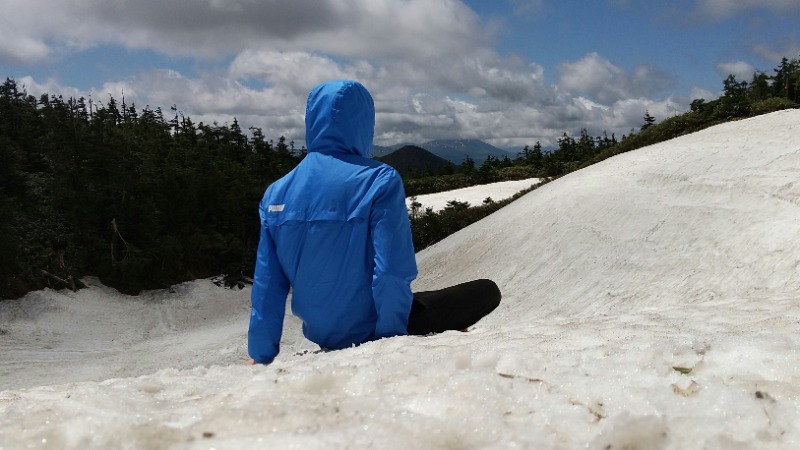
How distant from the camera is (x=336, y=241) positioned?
3777 mm

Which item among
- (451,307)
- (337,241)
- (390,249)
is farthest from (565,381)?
(451,307)

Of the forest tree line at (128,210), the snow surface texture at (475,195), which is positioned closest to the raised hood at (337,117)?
the forest tree line at (128,210)

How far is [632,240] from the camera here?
33.4ft

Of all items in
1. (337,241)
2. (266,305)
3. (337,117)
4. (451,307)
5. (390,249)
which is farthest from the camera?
(451,307)

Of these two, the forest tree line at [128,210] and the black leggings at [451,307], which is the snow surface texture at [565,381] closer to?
the black leggings at [451,307]

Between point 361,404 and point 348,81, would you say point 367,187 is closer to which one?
point 348,81

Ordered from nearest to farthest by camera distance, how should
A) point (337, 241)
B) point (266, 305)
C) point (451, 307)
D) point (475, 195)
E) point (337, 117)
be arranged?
1. point (337, 241)
2. point (337, 117)
3. point (266, 305)
4. point (451, 307)
5. point (475, 195)

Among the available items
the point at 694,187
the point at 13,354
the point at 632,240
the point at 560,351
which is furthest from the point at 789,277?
the point at 13,354

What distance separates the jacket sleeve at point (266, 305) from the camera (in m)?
4.04

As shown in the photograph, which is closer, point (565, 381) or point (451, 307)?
point (565, 381)

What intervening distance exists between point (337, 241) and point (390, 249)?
16.1 inches

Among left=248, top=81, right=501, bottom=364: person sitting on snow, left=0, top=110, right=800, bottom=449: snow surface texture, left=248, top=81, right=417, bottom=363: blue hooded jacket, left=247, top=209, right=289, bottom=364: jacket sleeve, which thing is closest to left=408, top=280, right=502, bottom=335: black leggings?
left=248, top=81, right=501, bottom=364: person sitting on snow

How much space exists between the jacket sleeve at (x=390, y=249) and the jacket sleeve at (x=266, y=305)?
872mm

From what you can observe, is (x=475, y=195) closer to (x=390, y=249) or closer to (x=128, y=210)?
(x=128, y=210)
